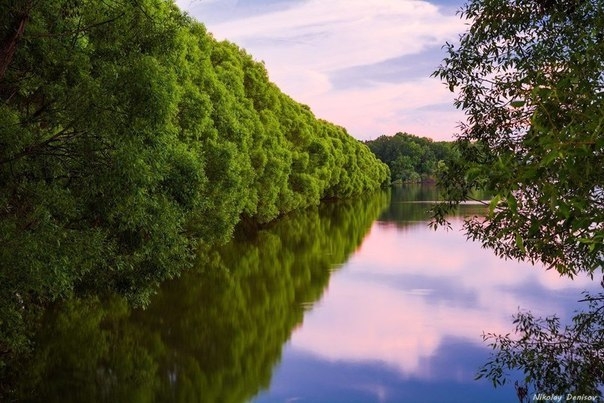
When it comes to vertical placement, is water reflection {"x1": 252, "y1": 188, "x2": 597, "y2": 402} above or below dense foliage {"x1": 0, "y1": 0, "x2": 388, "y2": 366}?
below

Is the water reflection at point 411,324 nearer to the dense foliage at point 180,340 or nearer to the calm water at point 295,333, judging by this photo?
the calm water at point 295,333

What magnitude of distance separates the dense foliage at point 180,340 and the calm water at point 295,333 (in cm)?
6

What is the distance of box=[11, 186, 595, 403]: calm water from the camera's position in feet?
59.8

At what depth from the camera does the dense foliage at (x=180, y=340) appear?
56.7ft

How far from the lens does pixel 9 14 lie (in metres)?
12.8

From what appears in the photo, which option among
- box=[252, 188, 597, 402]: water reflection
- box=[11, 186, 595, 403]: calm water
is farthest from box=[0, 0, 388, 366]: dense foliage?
box=[252, 188, 597, 402]: water reflection

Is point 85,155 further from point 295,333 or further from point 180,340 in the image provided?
point 295,333

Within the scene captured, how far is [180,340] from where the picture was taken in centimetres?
2220

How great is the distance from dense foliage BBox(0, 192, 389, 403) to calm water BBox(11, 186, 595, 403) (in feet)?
0.20

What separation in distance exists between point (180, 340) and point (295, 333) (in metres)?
5.08

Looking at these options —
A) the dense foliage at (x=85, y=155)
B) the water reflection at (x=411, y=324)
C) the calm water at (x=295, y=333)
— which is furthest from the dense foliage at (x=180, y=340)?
the dense foliage at (x=85, y=155)

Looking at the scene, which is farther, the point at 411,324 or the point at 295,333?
the point at 411,324

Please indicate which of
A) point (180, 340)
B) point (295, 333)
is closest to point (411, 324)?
point (295, 333)

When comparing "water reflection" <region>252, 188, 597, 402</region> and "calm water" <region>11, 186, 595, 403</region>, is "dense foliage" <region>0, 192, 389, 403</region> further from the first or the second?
"water reflection" <region>252, 188, 597, 402</region>
